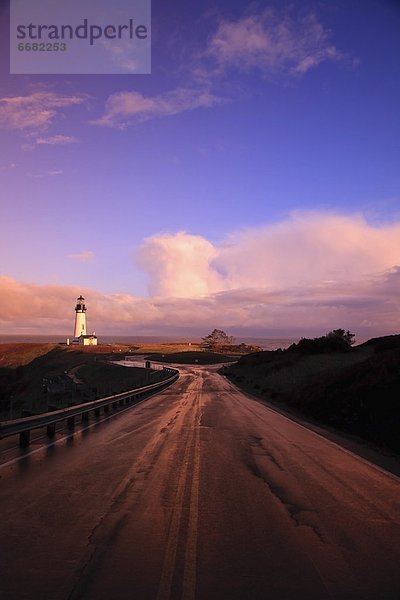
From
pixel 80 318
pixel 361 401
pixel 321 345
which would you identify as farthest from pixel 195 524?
pixel 80 318

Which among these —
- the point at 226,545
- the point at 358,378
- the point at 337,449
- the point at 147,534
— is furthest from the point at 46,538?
the point at 358,378

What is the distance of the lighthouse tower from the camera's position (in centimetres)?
13412

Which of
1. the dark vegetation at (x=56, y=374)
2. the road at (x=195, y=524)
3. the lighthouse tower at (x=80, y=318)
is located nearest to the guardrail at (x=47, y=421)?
the road at (x=195, y=524)

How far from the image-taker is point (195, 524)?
6930mm

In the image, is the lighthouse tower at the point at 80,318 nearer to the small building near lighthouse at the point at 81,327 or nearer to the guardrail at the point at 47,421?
the small building near lighthouse at the point at 81,327

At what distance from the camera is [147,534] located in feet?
21.2

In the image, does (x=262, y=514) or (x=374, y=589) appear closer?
(x=374, y=589)

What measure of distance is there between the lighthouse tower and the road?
123m

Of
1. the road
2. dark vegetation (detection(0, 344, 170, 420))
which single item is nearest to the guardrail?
the road

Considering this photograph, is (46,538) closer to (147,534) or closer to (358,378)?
(147,534)

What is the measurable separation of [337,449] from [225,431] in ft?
13.5

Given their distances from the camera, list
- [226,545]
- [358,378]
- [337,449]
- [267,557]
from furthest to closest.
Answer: [358,378], [337,449], [226,545], [267,557]

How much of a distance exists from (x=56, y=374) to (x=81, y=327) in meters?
66.6

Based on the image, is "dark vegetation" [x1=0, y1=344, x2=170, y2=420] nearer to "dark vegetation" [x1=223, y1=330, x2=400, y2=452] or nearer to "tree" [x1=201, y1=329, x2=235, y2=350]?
"dark vegetation" [x1=223, y1=330, x2=400, y2=452]
